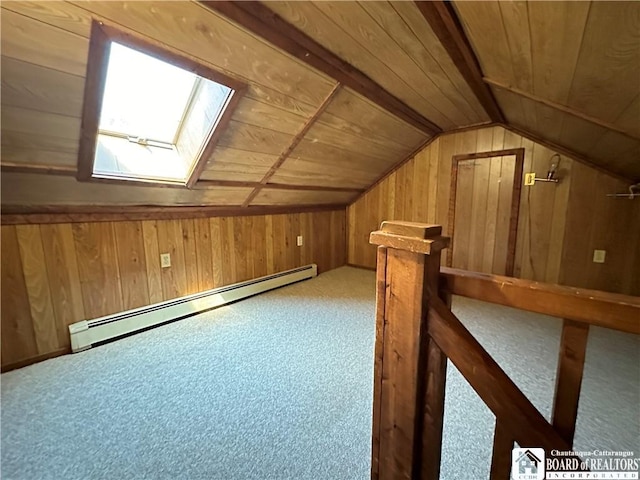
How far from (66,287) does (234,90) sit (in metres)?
1.67

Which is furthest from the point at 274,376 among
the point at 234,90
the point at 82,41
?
the point at 82,41

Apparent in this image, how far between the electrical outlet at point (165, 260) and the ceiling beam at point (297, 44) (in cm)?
182

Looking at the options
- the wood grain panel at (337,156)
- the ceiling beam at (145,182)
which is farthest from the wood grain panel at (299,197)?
the wood grain panel at (337,156)

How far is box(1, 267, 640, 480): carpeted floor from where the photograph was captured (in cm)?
109

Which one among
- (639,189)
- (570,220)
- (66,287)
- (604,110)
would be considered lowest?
(66,287)

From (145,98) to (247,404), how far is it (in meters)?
1.95

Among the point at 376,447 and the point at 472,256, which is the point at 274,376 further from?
the point at 472,256

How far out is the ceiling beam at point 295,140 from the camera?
1767 millimetres

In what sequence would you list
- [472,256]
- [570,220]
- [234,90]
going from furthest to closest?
[472,256] < [570,220] < [234,90]

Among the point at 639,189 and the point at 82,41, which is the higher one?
the point at 82,41

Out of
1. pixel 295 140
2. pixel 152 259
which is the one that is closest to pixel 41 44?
pixel 295 140

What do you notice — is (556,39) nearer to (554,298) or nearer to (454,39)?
(454,39)

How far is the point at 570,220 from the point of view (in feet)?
8.27

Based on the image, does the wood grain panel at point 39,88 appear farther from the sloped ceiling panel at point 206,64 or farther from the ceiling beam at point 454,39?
the ceiling beam at point 454,39
